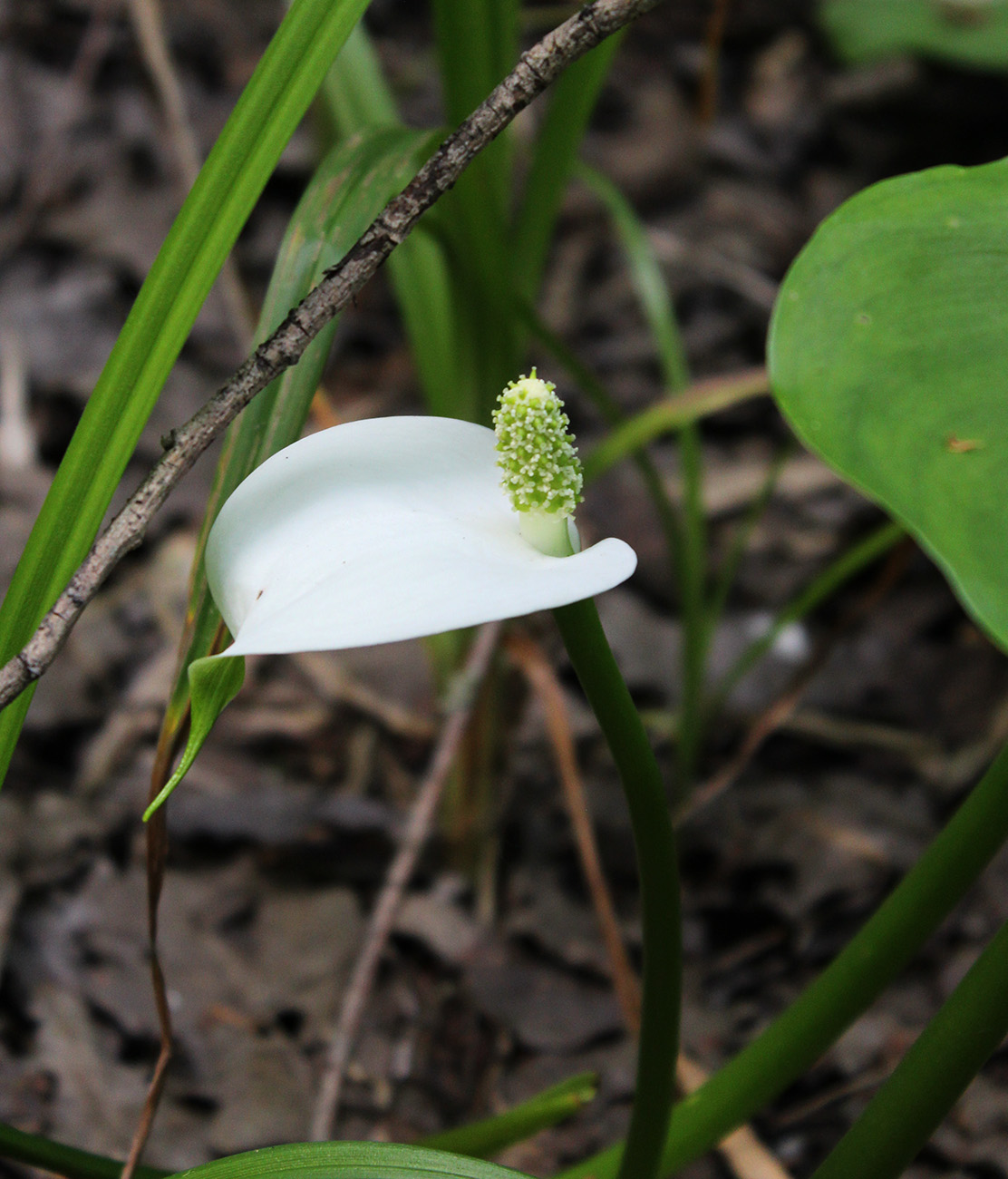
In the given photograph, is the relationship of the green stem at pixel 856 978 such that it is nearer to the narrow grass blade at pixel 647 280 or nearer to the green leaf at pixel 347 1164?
the green leaf at pixel 347 1164

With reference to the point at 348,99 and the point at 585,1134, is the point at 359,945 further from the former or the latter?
the point at 348,99

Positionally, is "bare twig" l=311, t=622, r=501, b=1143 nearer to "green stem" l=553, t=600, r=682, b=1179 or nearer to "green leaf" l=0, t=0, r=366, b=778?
"green stem" l=553, t=600, r=682, b=1179

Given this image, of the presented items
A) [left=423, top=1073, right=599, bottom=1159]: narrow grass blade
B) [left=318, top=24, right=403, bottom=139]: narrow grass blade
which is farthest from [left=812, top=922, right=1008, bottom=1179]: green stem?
[left=318, top=24, right=403, bottom=139]: narrow grass blade

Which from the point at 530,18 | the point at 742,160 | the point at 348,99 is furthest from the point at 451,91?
the point at 742,160

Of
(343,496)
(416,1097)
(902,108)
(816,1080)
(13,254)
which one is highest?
(13,254)

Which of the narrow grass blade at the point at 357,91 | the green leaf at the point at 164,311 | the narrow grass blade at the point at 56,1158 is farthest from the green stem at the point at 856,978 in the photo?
the narrow grass blade at the point at 357,91

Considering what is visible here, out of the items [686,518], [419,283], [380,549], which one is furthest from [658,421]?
[380,549]

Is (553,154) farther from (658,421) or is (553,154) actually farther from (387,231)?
(387,231)
